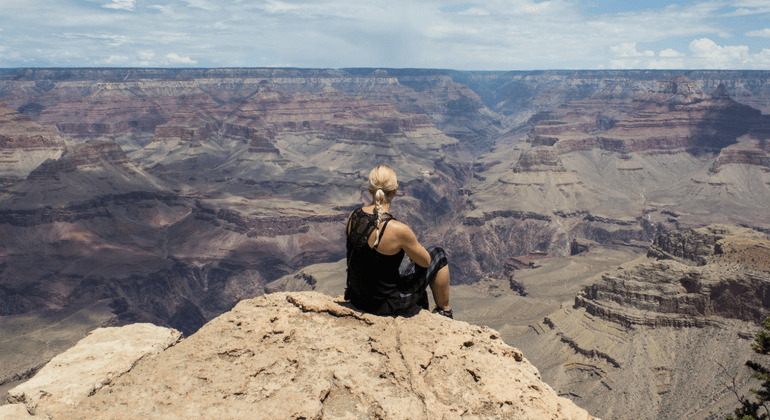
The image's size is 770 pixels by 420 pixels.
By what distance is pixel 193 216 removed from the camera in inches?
6043

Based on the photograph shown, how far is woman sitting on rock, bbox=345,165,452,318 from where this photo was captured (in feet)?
31.7

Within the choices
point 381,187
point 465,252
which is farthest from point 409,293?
point 465,252

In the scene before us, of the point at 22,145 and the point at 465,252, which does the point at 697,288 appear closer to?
the point at 465,252

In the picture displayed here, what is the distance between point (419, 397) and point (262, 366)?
2.69 metres

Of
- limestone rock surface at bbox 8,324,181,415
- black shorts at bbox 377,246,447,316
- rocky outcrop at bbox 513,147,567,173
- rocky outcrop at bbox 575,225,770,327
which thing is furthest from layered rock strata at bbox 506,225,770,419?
rocky outcrop at bbox 513,147,567,173

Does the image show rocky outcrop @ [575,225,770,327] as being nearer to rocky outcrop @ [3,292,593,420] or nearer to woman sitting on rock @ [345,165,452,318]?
woman sitting on rock @ [345,165,452,318]

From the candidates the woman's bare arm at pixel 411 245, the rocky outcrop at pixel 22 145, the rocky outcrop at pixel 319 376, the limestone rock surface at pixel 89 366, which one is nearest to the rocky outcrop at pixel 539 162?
the rocky outcrop at pixel 22 145

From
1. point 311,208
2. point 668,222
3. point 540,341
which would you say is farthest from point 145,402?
point 668,222

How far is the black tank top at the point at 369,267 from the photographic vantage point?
9.84 meters

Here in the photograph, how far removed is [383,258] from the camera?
388 inches

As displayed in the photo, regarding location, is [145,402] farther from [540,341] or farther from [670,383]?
[540,341]

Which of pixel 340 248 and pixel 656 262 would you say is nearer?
pixel 656 262

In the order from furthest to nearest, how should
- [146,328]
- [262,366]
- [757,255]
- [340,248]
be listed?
1. [340,248]
2. [757,255]
3. [146,328]
4. [262,366]

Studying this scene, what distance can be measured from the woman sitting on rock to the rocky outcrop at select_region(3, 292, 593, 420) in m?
0.43
